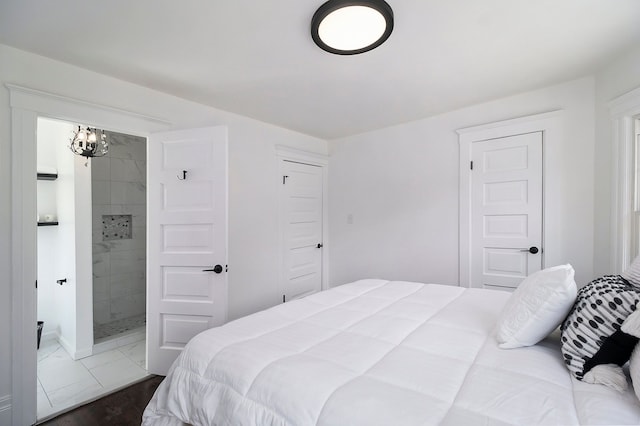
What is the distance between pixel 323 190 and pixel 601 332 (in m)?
3.45

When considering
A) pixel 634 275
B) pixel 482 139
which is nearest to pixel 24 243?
pixel 634 275

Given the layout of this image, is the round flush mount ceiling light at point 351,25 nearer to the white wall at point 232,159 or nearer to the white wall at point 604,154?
the white wall at point 232,159

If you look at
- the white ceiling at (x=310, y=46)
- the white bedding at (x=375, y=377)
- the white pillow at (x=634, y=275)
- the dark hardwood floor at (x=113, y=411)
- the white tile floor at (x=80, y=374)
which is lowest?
the white tile floor at (x=80, y=374)

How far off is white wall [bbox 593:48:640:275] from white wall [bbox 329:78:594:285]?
0.21 ft

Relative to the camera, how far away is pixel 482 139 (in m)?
3.01

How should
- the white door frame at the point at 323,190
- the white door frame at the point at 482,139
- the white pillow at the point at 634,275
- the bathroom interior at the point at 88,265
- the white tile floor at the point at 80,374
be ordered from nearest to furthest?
the white pillow at the point at 634,275 → the white tile floor at the point at 80,374 → the white door frame at the point at 482,139 → the bathroom interior at the point at 88,265 → the white door frame at the point at 323,190

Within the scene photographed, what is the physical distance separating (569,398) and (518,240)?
7.25 ft

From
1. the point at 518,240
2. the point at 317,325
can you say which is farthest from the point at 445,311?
the point at 518,240

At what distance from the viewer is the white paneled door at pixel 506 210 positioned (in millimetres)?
2746

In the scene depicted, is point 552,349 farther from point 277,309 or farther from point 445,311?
point 277,309

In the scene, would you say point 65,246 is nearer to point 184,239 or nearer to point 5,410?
point 184,239

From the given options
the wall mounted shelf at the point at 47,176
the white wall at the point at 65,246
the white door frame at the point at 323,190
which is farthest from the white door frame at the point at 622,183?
the wall mounted shelf at the point at 47,176

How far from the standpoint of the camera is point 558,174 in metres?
2.62

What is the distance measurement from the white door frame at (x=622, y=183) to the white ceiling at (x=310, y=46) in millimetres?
428
